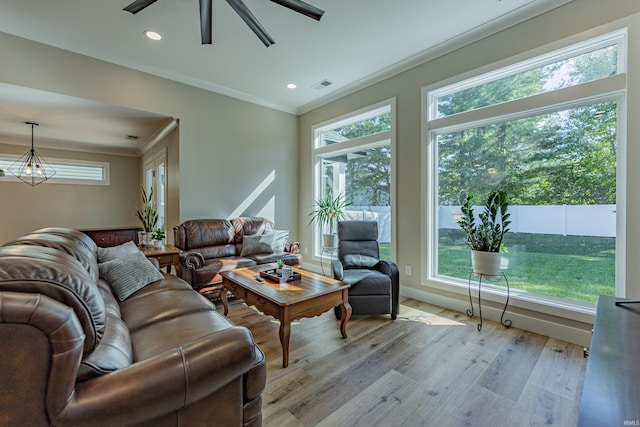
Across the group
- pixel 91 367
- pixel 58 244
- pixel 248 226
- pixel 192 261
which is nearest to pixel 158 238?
pixel 192 261

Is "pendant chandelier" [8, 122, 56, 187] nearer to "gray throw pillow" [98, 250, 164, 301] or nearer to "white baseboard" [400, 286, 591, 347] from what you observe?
"gray throw pillow" [98, 250, 164, 301]

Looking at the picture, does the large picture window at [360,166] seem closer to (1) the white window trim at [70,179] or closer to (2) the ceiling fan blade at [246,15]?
(2) the ceiling fan blade at [246,15]

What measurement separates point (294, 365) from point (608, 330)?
184 centimetres

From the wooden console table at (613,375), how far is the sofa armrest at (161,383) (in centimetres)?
111

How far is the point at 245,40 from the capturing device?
125 inches

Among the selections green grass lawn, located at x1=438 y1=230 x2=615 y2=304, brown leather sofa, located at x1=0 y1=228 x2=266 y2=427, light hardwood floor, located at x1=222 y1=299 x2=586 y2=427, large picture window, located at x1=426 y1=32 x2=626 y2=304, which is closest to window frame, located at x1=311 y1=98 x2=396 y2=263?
large picture window, located at x1=426 y1=32 x2=626 y2=304

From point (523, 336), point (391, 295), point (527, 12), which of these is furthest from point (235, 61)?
point (523, 336)

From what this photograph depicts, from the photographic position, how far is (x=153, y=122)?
4414mm

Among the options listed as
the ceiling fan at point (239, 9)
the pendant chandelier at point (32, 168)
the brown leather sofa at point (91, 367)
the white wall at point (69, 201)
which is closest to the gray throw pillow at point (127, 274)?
the brown leather sofa at point (91, 367)

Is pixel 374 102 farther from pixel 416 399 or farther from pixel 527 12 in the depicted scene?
pixel 416 399

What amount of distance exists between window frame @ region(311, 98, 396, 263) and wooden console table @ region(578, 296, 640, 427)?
266cm

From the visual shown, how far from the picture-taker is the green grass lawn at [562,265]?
246cm

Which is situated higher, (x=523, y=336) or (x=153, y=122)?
(x=153, y=122)

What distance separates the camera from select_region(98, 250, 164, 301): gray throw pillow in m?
2.20
